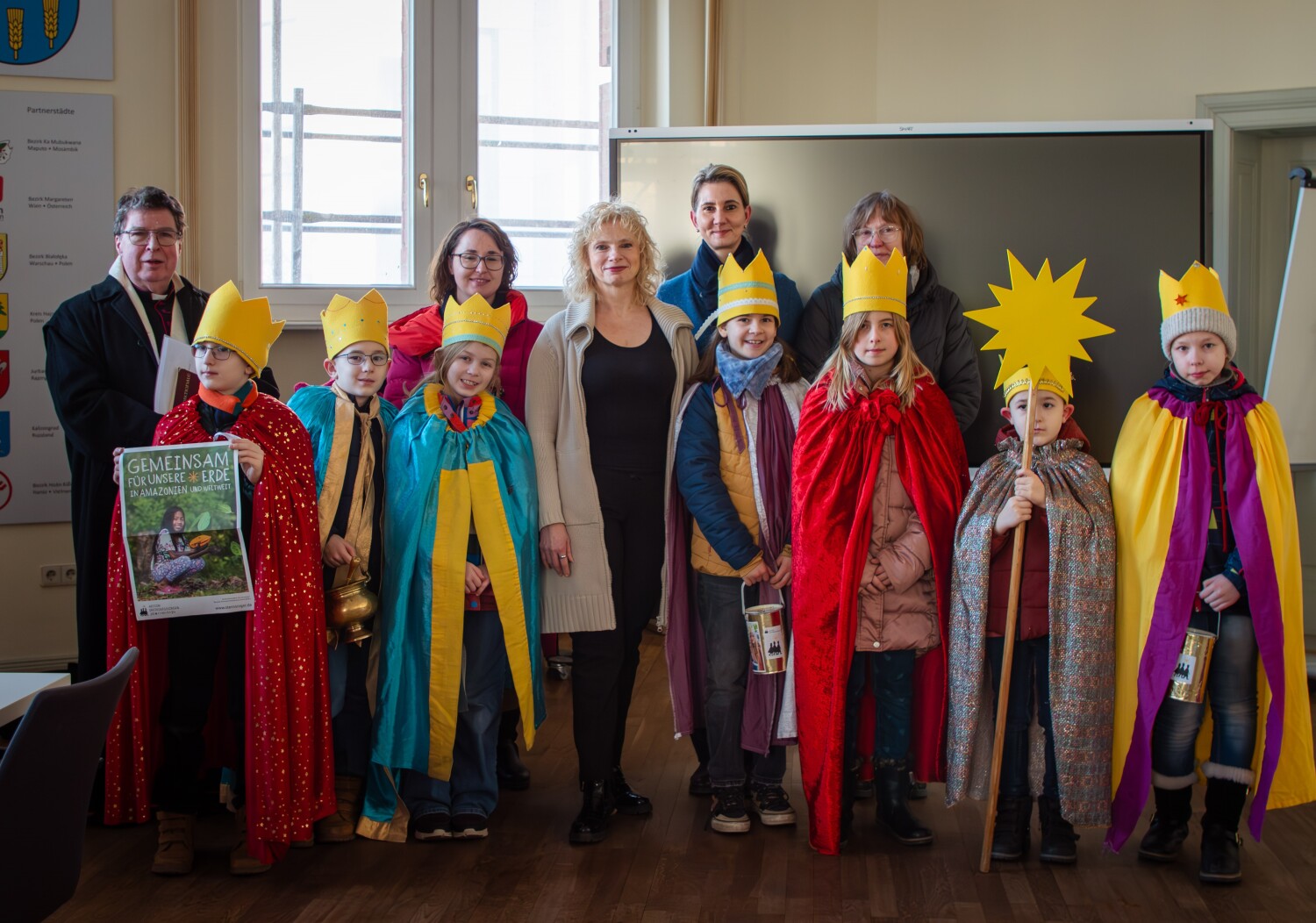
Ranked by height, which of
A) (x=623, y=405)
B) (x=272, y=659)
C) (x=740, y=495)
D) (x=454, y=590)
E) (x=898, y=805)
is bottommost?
(x=898, y=805)

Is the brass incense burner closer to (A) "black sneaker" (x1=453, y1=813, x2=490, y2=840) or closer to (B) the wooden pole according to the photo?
(A) "black sneaker" (x1=453, y1=813, x2=490, y2=840)

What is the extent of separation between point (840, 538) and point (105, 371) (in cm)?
193

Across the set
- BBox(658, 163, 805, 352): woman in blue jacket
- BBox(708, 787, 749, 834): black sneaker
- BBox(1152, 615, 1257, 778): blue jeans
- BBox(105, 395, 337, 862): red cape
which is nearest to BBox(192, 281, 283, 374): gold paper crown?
BBox(105, 395, 337, 862): red cape

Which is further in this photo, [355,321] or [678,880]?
[355,321]

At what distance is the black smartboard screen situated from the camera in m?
3.95

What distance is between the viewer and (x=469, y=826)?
9.27 ft

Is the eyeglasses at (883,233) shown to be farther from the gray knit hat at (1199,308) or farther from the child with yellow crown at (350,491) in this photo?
the child with yellow crown at (350,491)

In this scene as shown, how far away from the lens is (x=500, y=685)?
287cm

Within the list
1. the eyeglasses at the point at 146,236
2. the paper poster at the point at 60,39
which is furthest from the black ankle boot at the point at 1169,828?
the paper poster at the point at 60,39

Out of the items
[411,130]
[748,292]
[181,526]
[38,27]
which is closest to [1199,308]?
[748,292]

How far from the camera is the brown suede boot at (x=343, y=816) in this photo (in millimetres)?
2807

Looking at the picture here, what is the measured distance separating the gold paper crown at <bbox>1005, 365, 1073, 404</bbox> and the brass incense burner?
5.30 ft

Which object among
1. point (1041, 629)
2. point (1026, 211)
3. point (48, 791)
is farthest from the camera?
point (1026, 211)

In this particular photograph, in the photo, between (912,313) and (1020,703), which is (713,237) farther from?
(1020,703)
